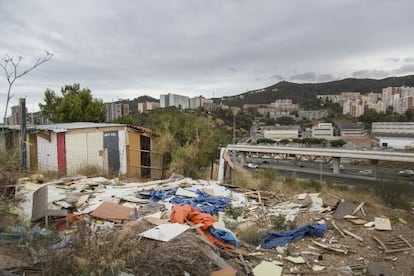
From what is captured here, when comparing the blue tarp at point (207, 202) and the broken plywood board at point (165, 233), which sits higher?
the broken plywood board at point (165, 233)

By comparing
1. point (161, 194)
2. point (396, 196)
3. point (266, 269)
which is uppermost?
point (161, 194)

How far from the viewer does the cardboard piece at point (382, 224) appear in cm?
600

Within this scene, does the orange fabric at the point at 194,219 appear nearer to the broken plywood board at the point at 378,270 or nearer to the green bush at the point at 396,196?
the broken plywood board at the point at 378,270

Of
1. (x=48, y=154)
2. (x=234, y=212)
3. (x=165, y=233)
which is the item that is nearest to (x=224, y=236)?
(x=165, y=233)

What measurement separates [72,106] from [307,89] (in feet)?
248

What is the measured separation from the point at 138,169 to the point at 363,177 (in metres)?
24.5

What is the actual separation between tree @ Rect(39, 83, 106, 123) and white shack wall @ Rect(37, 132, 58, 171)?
893 cm

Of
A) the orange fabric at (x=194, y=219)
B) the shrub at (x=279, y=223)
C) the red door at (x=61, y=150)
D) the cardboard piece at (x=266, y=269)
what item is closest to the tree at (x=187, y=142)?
the red door at (x=61, y=150)

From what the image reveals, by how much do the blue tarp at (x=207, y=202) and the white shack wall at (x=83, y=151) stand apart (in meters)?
5.90

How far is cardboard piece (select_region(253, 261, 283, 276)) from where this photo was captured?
423 centimetres

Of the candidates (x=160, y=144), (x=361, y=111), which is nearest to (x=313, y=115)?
(x=361, y=111)

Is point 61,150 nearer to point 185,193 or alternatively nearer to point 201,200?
point 185,193

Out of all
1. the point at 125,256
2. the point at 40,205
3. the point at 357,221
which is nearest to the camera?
the point at 125,256

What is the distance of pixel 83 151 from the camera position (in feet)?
43.2
